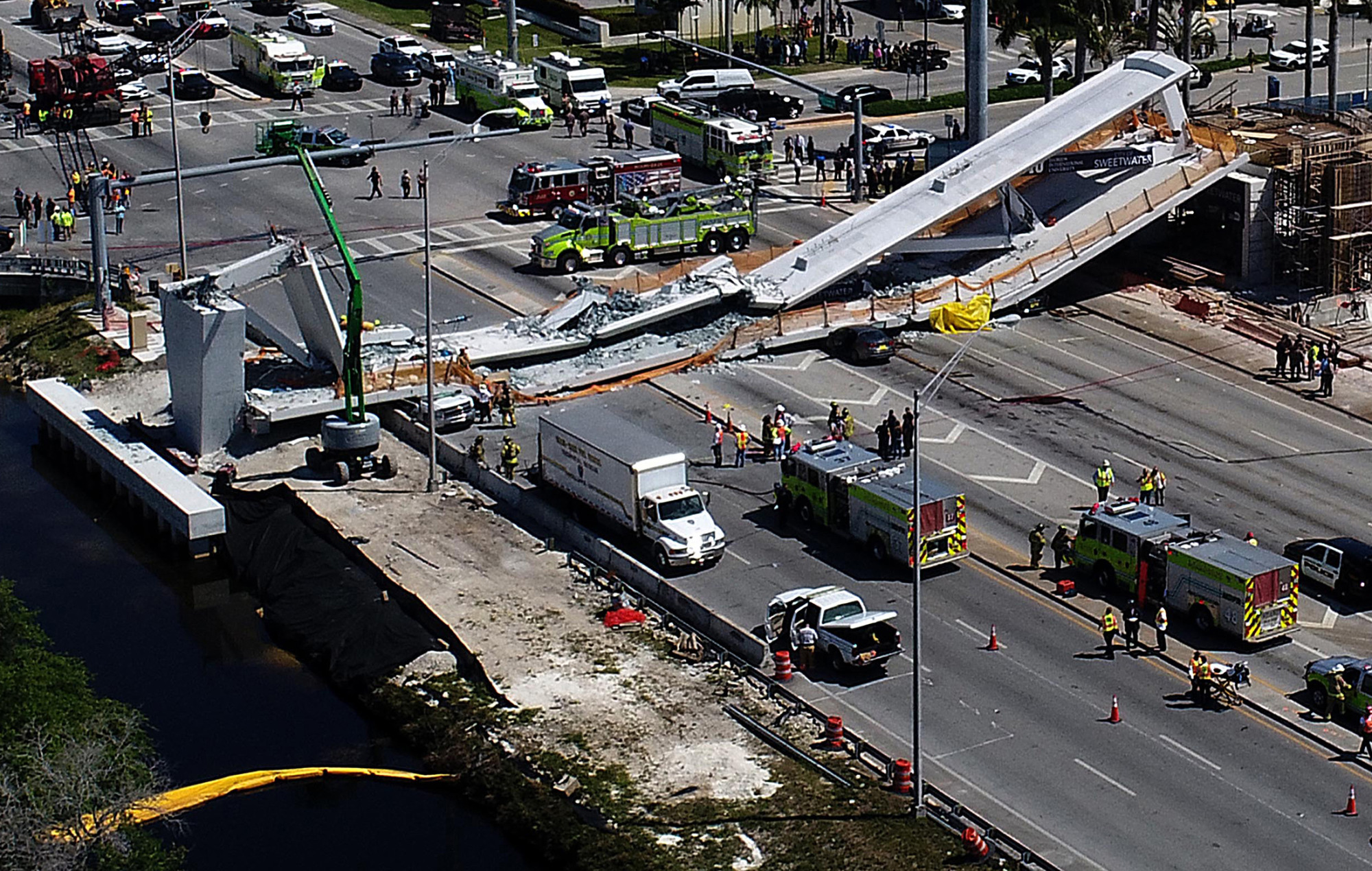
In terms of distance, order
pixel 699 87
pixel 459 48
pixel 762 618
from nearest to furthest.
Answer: pixel 762 618 → pixel 699 87 → pixel 459 48

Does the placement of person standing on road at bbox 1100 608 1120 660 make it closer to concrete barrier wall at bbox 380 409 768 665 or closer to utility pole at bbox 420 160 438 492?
concrete barrier wall at bbox 380 409 768 665

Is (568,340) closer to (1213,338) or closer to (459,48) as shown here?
(1213,338)

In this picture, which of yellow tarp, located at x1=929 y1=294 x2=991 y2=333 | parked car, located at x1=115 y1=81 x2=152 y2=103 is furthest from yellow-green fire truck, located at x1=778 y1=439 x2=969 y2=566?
parked car, located at x1=115 y1=81 x2=152 y2=103

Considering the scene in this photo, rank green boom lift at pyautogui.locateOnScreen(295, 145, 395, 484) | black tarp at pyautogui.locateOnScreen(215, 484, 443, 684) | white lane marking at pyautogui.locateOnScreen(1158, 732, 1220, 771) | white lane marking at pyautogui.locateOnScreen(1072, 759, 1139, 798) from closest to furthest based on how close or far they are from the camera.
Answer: white lane marking at pyautogui.locateOnScreen(1072, 759, 1139, 798) → white lane marking at pyautogui.locateOnScreen(1158, 732, 1220, 771) → black tarp at pyautogui.locateOnScreen(215, 484, 443, 684) → green boom lift at pyautogui.locateOnScreen(295, 145, 395, 484)

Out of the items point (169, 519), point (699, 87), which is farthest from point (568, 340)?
point (699, 87)

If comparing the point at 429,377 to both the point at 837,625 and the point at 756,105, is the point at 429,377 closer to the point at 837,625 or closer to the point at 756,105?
the point at 837,625

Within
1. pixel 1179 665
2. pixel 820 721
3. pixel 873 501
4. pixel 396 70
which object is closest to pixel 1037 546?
pixel 873 501
